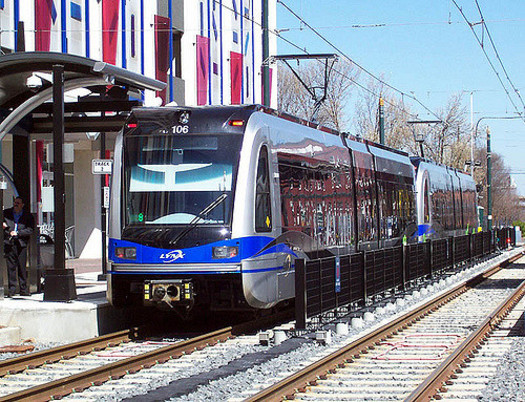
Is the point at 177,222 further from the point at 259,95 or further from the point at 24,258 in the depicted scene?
the point at 259,95

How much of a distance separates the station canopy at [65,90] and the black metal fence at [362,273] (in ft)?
13.1

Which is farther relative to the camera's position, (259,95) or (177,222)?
(259,95)

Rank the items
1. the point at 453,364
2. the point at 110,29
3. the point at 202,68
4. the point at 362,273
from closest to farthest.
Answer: the point at 453,364
the point at 362,273
the point at 110,29
the point at 202,68

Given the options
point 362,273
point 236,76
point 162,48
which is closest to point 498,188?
point 236,76

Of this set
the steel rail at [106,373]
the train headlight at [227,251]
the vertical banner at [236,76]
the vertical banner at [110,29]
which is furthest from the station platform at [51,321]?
the vertical banner at [236,76]

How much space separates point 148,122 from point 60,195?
6.80 feet

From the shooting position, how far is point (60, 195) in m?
15.9

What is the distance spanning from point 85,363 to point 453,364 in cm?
434

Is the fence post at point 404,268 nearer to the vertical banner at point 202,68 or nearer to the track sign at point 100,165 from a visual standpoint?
the track sign at point 100,165

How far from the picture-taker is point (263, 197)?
14602mm

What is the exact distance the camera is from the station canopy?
15.5 m

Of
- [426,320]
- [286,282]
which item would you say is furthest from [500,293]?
[286,282]

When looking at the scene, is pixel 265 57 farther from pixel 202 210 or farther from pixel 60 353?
pixel 60 353

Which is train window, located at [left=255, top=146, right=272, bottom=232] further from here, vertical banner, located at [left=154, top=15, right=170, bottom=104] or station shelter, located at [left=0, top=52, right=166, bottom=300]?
vertical banner, located at [left=154, top=15, right=170, bottom=104]
